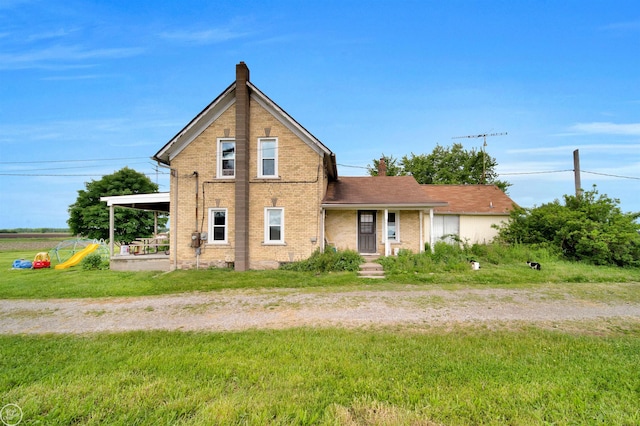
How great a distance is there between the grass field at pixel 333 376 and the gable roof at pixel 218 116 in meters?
9.45

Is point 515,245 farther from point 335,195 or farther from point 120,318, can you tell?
point 120,318

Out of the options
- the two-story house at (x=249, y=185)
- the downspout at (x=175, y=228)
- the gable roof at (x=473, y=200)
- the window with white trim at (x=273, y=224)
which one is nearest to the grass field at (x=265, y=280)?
the downspout at (x=175, y=228)

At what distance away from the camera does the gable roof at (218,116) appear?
43.1ft

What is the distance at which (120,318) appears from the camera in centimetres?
646

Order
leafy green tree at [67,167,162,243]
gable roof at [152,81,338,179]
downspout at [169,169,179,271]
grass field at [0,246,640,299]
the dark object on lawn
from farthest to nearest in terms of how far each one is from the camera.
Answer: leafy green tree at [67,167,162,243]
downspout at [169,169,179,271]
gable roof at [152,81,338,179]
the dark object on lawn
grass field at [0,246,640,299]

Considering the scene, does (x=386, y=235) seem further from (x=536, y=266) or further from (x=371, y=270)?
(x=536, y=266)

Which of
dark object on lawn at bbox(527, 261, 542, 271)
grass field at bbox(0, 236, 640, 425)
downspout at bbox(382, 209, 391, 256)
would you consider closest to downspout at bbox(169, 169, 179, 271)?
grass field at bbox(0, 236, 640, 425)

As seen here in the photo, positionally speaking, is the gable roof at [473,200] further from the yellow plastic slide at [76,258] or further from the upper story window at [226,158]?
the yellow plastic slide at [76,258]

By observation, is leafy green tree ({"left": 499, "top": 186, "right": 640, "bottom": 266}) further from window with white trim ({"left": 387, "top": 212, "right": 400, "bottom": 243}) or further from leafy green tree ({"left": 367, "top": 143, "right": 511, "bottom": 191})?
leafy green tree ({"left": 367, "top": 143, "right": 511, "bottom": 191})

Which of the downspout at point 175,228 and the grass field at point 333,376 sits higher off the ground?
the downspout at point 175,228

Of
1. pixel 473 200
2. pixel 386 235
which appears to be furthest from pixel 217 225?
pixel 473 200

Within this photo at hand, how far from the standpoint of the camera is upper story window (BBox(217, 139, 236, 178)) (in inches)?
533

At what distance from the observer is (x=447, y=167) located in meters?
33.2

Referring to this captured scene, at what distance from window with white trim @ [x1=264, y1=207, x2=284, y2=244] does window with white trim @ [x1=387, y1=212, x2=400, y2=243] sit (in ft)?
18.3
